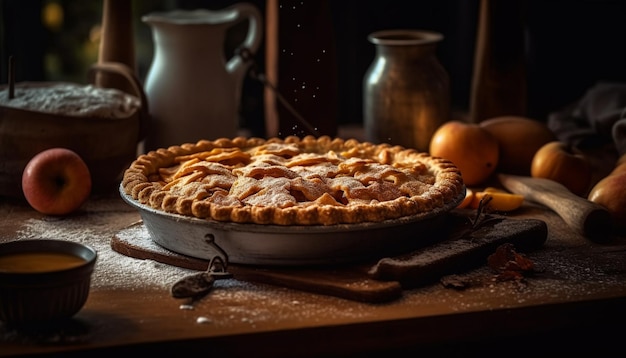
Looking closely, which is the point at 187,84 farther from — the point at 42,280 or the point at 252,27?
the point at 42,280

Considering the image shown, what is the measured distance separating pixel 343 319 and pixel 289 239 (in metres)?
0.21

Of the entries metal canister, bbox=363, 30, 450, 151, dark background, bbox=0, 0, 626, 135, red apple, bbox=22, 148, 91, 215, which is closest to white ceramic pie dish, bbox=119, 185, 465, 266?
red apple, bbox=22, 148, 91, 215

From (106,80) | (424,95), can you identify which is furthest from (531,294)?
(106,80)

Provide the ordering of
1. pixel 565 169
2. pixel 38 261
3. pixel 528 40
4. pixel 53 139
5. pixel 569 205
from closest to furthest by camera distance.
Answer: pixel 38 261 < pixel 569 205 < pixel 53 139 < pixel 565 169 < pixel 528 40

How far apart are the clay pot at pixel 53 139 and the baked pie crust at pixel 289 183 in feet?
0.83

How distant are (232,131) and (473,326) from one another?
128 cm

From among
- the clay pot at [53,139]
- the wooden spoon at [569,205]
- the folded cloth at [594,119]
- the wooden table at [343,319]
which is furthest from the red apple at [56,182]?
the folded cloth at [594,119]

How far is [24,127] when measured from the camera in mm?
2340

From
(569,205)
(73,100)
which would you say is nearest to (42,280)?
(73,100)

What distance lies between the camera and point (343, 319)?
163 cm

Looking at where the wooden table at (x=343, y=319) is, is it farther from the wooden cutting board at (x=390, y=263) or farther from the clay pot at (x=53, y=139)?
the clay pot at (x=53, y=139)

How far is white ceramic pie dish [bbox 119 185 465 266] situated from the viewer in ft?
5.76

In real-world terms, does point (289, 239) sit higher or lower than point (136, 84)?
lower

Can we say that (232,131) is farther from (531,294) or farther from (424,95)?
(531,294)
